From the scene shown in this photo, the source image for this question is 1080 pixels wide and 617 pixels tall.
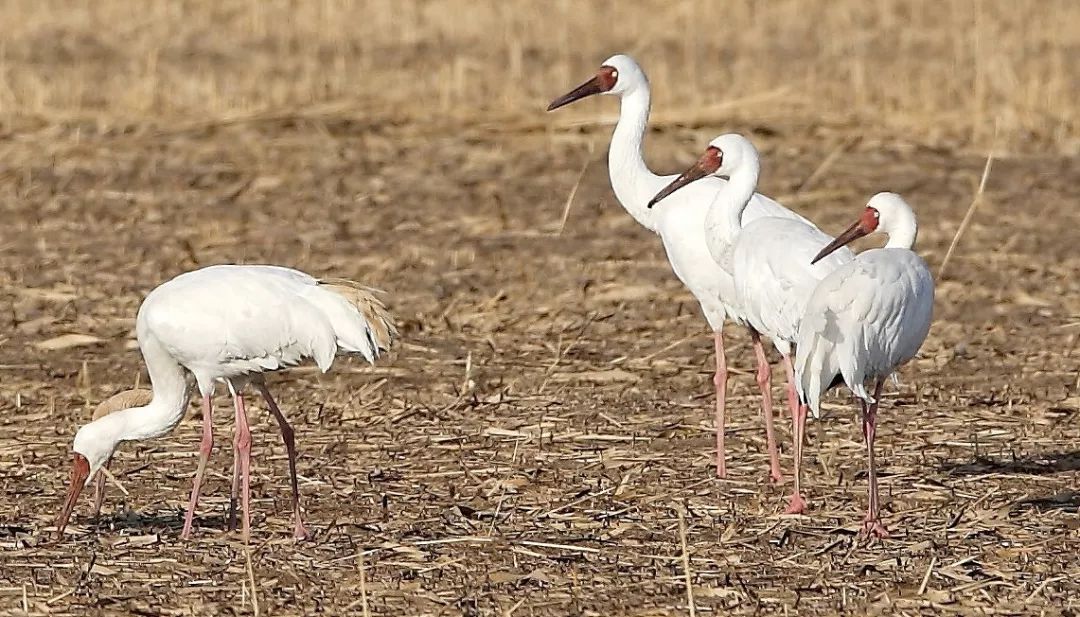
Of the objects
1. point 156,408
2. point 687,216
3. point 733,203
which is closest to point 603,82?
point 687,216

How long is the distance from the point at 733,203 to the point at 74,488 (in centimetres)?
293

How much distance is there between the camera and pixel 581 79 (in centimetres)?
1820

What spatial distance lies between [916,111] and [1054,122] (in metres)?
1.09

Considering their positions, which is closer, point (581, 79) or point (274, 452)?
point (274, 452)

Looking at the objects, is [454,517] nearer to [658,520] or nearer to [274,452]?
[658,520]

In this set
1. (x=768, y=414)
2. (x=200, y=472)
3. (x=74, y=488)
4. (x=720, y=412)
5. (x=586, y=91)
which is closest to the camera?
(x=74, y=488)

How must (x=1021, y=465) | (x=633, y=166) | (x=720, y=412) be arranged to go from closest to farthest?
(x=1021, y=465)
(x=720, y=412)
(x=633, y=166)

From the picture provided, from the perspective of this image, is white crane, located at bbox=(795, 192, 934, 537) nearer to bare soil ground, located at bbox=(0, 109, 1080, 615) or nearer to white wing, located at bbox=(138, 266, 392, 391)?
bare soil ground, located at bbox=(0, 109, 1080, 615)

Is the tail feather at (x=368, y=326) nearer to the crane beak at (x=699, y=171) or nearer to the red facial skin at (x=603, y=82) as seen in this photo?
the crane beak at (x=699, y=171)

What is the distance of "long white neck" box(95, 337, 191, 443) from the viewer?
312 inches

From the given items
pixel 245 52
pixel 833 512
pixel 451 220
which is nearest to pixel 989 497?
pixel 833 512

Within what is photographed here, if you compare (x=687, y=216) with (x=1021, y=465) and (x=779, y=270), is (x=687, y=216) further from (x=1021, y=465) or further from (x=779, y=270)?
(x=1021, y=465)

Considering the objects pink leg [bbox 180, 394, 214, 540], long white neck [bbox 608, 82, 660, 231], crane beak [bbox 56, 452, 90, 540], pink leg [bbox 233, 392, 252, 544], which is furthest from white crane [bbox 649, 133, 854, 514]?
crane beak [bbox 56, 452, 90, 540]

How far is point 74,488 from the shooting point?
7.72 meters
